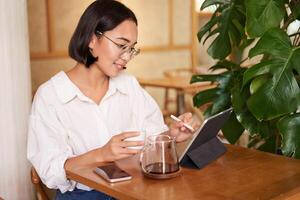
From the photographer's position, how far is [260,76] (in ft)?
5.96

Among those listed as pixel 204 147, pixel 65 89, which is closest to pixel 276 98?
pixel 204 147

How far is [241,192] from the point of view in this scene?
51.2 inches

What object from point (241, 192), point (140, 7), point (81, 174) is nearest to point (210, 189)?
point (241, 192)

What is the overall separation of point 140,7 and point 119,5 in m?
4.49

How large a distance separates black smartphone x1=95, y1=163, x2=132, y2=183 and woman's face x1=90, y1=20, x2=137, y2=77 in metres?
0.48

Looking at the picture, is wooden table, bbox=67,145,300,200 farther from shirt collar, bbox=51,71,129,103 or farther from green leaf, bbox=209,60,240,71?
green leaf, bbox=209,60,240,71

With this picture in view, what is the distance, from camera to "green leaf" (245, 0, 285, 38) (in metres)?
1.92

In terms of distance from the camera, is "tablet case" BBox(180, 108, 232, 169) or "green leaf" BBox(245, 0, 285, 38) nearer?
"tablet case" BBox(180, 108, 232, 169)

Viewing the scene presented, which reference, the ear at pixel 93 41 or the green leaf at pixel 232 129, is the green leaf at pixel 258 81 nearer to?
the green leaf at pixel 232 129

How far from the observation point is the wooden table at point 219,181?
4.21ft

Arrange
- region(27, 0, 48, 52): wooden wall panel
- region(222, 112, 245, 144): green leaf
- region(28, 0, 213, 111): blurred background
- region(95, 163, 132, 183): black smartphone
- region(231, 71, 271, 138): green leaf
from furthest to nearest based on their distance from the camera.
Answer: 1. region(28, 0, 213, 111): blurred background
2. region(27, 0, 48, 52): wooden wall panel
3. region(222, 112, 245, 144): green leaf
4. region(231, 71, 271, 138): green leaf
5. region(95, 163, 132, 183): black smartphone

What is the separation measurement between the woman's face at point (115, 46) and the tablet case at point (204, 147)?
473 mm

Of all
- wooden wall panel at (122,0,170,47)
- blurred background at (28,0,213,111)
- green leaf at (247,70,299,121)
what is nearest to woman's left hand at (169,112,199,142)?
green leaf at (247,70,299,121)

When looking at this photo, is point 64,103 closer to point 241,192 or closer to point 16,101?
point 16,101
